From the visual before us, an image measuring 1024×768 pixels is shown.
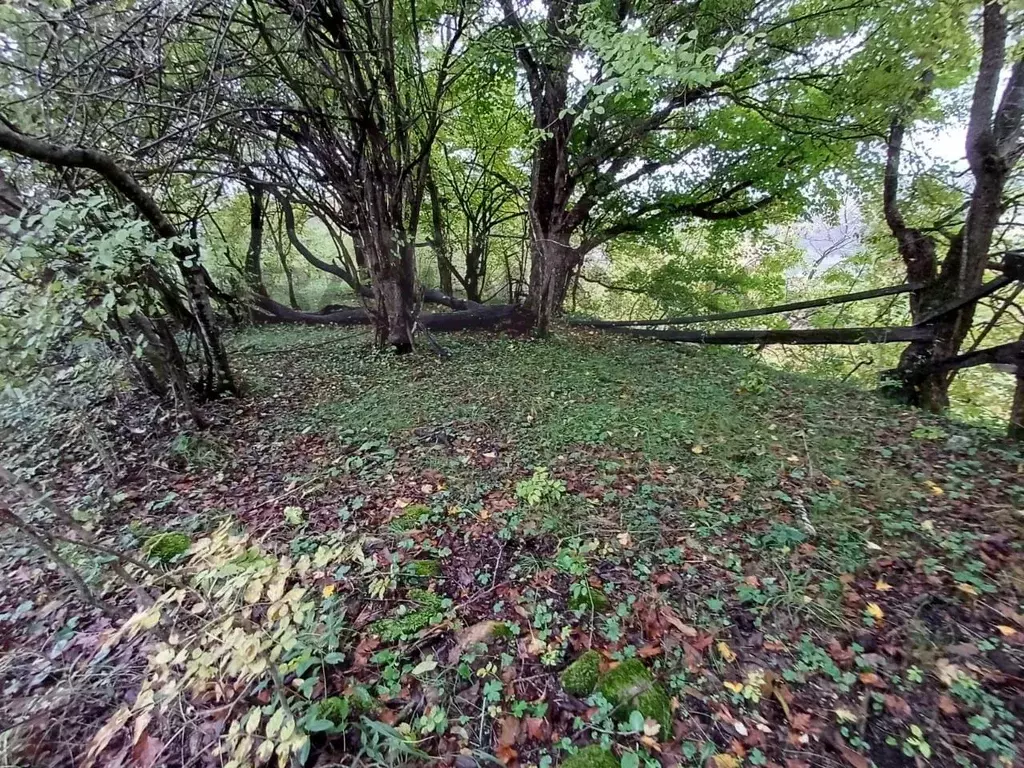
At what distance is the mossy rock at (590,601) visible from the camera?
7.39ft

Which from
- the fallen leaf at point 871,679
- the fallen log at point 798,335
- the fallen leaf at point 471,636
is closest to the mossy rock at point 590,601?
the fallen leaf at point 471,636

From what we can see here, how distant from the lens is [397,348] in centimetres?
625

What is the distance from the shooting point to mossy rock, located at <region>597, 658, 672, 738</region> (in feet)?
5.87

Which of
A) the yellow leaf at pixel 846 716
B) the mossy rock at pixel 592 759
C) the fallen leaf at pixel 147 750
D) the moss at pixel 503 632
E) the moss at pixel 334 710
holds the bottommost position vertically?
the mossy rock at pixel 592 759

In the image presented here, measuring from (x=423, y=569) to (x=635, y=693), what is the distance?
1217 millimetres

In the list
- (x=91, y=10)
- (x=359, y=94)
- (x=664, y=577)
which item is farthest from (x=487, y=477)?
(x=91, y=10)

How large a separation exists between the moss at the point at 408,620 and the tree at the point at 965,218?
546 cm

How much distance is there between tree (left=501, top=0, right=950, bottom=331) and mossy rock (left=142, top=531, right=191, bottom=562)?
13.7ft

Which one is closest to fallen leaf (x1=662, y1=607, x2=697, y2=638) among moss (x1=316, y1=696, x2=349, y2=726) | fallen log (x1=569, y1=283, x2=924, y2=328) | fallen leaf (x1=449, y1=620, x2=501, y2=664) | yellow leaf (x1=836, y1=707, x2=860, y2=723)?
yellow leaf (x1=836, y1=707, x2=860, y2=723)

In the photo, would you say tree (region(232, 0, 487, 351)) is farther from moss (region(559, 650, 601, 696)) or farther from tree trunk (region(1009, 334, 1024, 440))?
tree trunk (region(1009, 334, 1024, 440))

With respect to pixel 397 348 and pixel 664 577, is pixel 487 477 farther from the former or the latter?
pixel 397 348

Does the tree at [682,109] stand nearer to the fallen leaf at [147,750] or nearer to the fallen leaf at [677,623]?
the fallen leaf at [677,623]

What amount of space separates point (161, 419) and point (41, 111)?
2578 millimetres

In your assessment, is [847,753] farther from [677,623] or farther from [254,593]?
[254,593]
